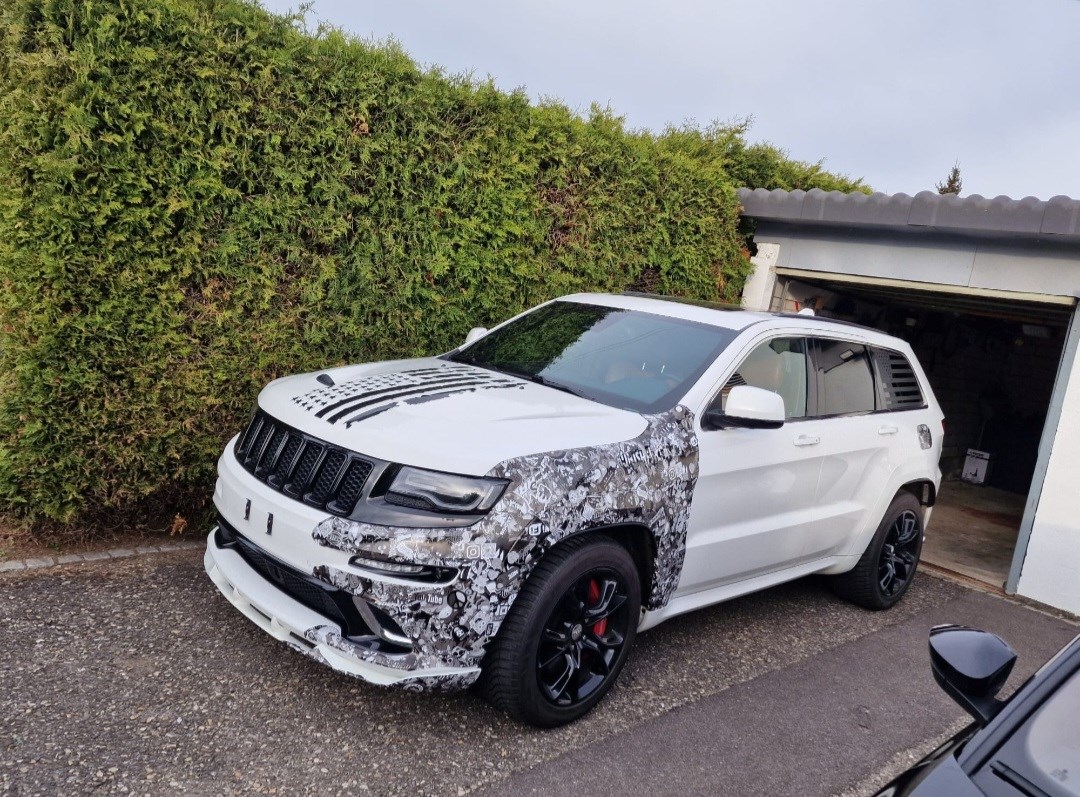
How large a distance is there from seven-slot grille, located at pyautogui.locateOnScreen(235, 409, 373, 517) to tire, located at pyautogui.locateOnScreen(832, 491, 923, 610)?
11.4 ft

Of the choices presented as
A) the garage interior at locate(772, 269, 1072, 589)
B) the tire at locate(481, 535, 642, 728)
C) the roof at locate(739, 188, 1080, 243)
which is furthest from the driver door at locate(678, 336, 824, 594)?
the garage interior at locate(772, 269, 1072, 589)

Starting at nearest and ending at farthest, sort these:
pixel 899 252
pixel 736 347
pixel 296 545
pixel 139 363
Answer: pixel 296 545 → pixel 736 347 → pixel 139 363 → pixel 899 252

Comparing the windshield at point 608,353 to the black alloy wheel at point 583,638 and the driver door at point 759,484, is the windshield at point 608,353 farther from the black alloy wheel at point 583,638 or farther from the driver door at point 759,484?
the black alloy wheel at point 583,638

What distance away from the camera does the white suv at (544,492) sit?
9.94 feet

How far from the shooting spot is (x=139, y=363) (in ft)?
15.3

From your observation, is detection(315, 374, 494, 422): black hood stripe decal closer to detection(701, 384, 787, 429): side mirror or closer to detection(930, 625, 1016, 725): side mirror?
detection(701, 384, 787, 429): side mirror

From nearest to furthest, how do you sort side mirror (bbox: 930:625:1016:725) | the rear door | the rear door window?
side mirror (bbox: 930:625:1016:725), the rear door, the rear door window

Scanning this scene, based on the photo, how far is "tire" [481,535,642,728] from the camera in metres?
3.15

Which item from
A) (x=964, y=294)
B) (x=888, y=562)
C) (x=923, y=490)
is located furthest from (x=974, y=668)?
(x=964, y=294)

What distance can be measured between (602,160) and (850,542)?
348 centimetres

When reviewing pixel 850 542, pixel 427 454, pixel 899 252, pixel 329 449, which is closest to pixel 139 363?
pixel 329 449

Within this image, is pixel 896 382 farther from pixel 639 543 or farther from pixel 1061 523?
pixel 639 543

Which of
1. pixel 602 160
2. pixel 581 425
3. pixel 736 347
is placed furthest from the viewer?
pixel 602 160

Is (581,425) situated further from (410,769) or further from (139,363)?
(139,363)
